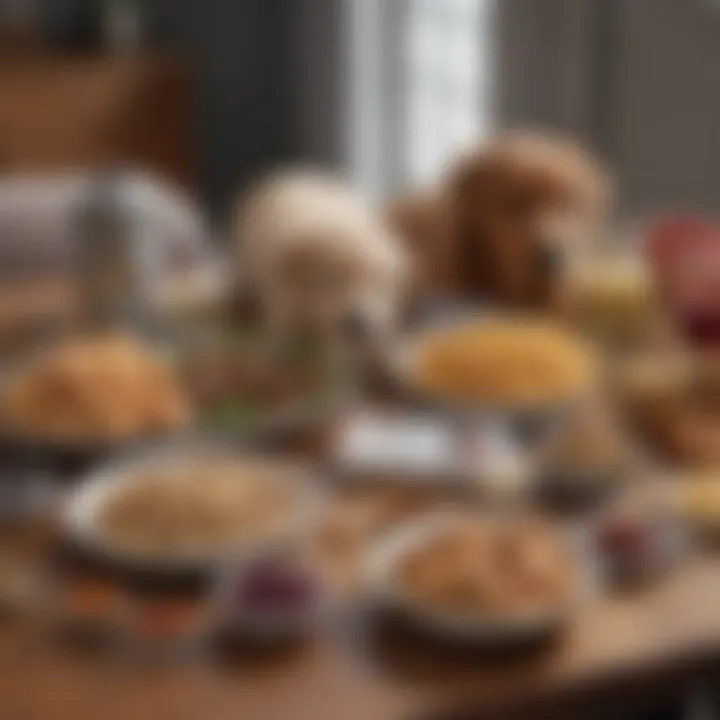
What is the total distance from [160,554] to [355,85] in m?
2.25

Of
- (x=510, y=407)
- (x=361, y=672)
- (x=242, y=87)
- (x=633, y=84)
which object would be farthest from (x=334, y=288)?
(x=242, y=87)

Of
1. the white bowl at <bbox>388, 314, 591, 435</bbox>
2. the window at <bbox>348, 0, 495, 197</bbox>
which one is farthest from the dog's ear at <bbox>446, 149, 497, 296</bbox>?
the window at <bbox>348, 0, 495, 197</bbox>

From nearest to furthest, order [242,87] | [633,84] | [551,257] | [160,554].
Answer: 1. [160,554]
2. [551,257]
3. [633,84]
4. [242,87]

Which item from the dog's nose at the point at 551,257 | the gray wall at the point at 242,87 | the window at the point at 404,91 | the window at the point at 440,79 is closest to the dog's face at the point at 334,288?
the dog's nose at the point at 551,257

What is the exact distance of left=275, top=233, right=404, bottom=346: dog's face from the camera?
163 centimetres

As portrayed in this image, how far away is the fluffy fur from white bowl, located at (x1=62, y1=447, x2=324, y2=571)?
1.64 feet

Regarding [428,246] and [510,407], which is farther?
[428,246]

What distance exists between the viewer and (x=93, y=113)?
11.7ft

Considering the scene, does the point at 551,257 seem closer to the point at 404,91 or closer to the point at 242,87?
the point at 404,91

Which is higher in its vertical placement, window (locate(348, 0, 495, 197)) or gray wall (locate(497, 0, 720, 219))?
window (locate(348, 0, 495, 197))

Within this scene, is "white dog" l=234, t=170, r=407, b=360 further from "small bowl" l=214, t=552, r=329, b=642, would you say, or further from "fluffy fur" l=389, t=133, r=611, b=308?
"small bowl" l=214, t=552, r=329, b=642

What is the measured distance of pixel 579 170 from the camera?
1850 millimetres

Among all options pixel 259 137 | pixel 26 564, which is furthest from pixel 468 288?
pixel 259 137

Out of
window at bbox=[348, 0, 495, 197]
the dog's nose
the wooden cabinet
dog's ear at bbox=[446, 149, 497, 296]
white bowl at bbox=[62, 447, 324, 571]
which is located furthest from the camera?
the wooden cabinet
